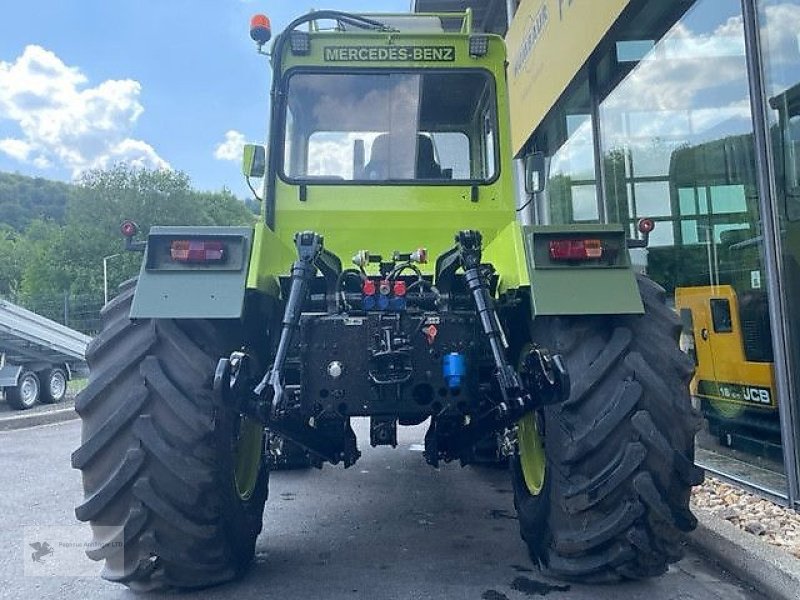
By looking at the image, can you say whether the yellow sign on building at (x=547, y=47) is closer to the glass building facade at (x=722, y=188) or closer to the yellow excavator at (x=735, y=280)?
the glass building facade at (x=722, y=188)

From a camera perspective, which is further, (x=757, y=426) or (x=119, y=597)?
(x=757, y=426)

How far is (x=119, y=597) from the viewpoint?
3.54m

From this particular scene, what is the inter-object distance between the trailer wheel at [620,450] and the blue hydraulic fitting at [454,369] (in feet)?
1.60

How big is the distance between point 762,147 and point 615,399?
257cm

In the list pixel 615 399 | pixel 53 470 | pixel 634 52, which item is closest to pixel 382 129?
pixel 615 399

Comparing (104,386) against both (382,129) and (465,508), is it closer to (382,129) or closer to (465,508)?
(382,129)

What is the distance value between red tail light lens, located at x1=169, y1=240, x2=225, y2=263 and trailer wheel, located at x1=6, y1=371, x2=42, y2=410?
38.7 feet

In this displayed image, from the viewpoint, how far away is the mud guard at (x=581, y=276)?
3305mm

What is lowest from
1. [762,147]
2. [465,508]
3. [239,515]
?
[465,508]

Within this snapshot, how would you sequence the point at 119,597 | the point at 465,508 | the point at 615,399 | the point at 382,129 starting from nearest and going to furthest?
the point at 615,399, the point at 119,597, the point at 382,129, the point at 465,508

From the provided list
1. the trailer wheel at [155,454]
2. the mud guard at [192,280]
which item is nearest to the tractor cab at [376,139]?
the mud guard at [192,280]

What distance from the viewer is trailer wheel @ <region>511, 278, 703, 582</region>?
10.5 ft

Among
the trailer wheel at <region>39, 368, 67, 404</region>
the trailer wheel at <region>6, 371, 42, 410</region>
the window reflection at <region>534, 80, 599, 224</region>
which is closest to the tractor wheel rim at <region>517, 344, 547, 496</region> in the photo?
the window reflection at <region>534, 80, 599, 224</region>

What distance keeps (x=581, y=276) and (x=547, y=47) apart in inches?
232
